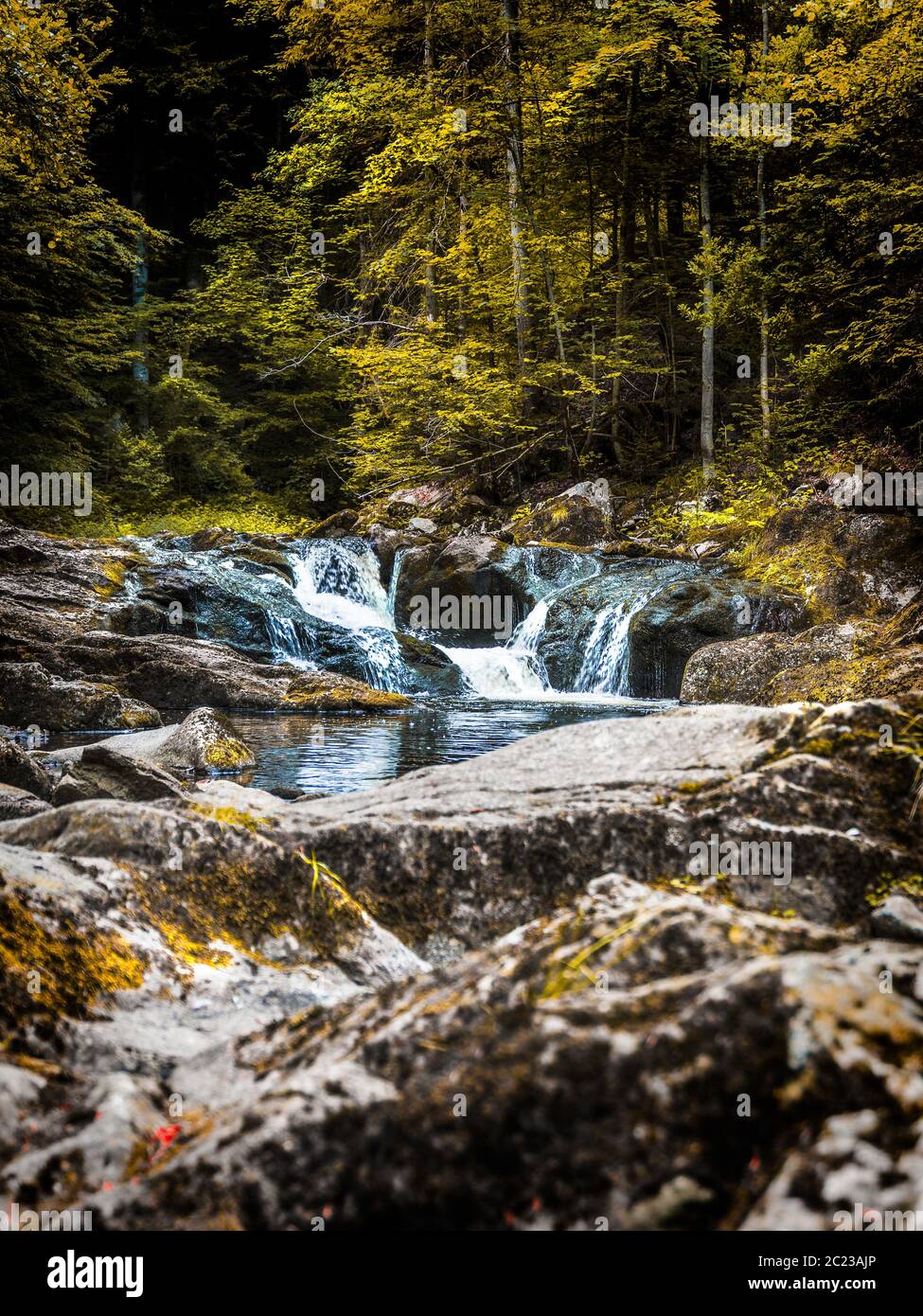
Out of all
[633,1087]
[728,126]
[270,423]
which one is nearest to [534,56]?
[728,126]

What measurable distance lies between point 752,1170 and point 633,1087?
216 millimetres

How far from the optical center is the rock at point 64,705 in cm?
1117

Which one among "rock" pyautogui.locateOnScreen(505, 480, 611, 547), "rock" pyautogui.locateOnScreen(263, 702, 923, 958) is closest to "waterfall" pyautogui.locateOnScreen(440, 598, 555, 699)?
"rock" pyautogui.locateOnScreen(505, 480, 611, 547)

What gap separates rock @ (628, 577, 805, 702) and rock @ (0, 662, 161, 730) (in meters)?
7.82

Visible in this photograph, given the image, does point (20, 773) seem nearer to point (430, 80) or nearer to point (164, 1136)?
point (164, 1136)

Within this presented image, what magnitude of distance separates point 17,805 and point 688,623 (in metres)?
10.9

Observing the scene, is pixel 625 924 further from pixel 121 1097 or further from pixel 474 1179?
pixel 121 1097

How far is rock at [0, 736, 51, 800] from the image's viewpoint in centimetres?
692

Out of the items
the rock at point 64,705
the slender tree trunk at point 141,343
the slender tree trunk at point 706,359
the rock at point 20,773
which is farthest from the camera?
the slender tree trunk at point 141,343

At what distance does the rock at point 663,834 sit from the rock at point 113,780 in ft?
10.9

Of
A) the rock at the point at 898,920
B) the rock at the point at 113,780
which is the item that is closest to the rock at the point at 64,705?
the rock at the point at 113,780

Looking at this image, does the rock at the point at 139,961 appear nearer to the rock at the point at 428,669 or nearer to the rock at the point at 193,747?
the rock at the point at 193,747

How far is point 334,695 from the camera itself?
42.6 ft

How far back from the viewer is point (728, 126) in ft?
61.9
